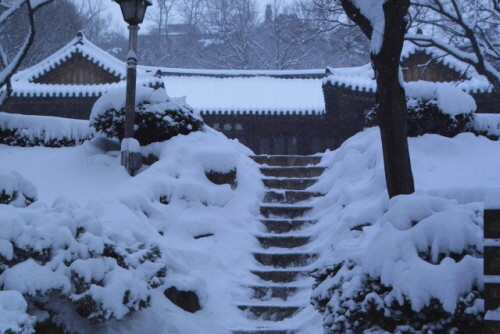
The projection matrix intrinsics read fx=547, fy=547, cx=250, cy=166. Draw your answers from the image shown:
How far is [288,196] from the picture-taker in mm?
10078

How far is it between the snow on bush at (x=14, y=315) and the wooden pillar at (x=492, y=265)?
3.23 metres

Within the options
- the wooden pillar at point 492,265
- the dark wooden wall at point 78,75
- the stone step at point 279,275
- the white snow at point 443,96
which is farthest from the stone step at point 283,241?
the dark wooden wall at point 78,75

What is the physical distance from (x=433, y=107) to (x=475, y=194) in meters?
2.90

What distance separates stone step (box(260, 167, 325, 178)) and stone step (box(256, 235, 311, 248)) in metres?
2.70

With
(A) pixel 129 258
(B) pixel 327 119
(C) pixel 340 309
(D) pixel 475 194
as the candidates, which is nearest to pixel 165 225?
(A) pixel 129 258

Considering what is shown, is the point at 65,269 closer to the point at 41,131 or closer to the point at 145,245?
the point at 145,245

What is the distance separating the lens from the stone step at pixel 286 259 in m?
8.06

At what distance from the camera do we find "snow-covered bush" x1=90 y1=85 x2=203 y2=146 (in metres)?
9.97

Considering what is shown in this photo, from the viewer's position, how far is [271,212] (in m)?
9.58

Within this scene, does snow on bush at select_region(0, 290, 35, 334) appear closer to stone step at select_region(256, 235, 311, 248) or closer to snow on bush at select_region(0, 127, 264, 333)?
snow on bush at select_region(0, 127, 264, 333)

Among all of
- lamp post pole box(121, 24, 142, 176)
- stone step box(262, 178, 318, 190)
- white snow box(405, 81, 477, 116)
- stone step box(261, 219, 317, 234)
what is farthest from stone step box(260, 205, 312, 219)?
white snow box(405, 81, 477, 116)

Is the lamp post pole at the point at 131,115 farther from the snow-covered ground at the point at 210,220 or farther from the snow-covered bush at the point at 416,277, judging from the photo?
the snow-covered bush at the point at 416,277

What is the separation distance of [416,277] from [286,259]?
3.98m

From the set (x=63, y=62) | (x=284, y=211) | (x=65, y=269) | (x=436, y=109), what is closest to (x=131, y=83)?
(x=284, y=211)
